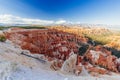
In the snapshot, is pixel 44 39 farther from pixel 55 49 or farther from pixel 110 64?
pixel 110 64

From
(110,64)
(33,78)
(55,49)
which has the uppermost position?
(33,78)

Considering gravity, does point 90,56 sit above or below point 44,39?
below

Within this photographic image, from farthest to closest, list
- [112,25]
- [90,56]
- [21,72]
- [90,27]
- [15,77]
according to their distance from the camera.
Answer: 1. [90,27]
2. [112,25]
3. [90,56]
4. [21,72]
5. [15,77]

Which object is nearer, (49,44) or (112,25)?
(49,44)

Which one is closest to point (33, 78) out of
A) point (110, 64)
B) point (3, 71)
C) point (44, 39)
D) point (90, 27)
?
point (3, 71)

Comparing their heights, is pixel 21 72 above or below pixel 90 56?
above

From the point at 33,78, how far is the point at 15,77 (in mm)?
581

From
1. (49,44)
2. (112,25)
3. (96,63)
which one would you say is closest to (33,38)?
(49,44)

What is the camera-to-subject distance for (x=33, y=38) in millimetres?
17016

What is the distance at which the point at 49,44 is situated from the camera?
17.1 meters

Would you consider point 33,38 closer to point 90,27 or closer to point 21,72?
point 21,72

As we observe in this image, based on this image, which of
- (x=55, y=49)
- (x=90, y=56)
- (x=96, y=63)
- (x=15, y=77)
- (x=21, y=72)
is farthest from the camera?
(x=90, y=56)

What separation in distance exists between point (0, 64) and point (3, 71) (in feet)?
2.19

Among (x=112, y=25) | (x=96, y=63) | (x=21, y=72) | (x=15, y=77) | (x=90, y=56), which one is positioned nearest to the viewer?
(x=15, y=77)
